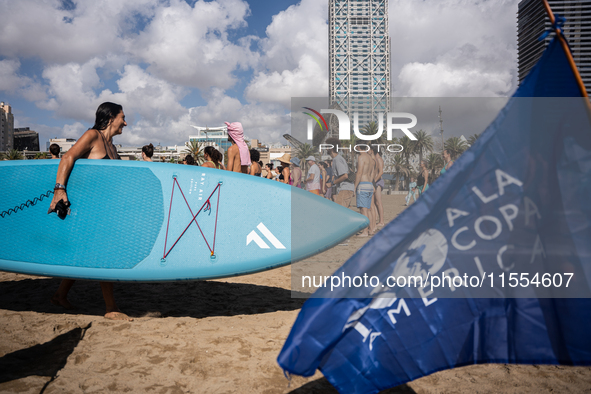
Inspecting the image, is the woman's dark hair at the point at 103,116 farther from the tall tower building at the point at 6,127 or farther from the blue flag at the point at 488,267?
the tall tower building at the point at 6,127

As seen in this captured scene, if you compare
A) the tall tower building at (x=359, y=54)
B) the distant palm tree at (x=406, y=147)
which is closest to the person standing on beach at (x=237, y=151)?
the distant palm tree at (x=406, y=147)

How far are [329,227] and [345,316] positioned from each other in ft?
6.48

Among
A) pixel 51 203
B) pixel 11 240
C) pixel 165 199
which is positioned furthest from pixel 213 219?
pixel 11 240

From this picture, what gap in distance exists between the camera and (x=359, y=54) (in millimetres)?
61094

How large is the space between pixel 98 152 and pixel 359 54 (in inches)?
2543

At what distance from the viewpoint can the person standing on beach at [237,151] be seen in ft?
13.1

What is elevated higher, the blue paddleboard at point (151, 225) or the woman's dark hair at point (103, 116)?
the woman's dark hair at point (103, 116)

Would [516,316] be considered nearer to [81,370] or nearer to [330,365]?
[330,365]

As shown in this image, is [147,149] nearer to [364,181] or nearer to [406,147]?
[364,181]

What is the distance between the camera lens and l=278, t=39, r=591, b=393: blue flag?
4.33 feet

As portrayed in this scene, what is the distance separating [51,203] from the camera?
3023mm

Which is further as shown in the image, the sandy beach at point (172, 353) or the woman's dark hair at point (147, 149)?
the woman's dark hair at point (147, 149)

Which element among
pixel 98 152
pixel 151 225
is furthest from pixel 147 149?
pixel 151 225

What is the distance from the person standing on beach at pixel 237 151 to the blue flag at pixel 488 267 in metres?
2.90
